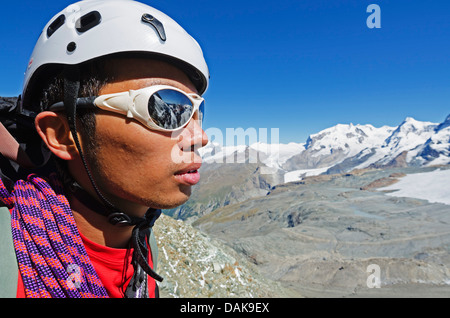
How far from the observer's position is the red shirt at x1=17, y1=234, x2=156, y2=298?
178 centimetres

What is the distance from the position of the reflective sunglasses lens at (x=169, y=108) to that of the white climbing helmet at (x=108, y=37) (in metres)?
0.21

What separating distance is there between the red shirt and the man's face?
39cm

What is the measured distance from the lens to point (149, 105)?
1.56 metres

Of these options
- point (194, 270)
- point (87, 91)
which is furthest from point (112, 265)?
point (194, 270)

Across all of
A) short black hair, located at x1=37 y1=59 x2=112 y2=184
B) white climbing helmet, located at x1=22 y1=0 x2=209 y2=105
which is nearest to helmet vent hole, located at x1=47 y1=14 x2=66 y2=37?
white climbing helmet, located at x1=22 y1=0 x2=209 y2=105

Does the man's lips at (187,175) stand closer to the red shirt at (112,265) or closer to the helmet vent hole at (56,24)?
the red shirt at (112,265)

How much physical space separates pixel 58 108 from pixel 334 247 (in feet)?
150

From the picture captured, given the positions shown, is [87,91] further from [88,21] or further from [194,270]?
[194,270]

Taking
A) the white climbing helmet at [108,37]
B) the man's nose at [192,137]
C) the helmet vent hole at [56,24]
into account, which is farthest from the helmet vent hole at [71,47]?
the man's nose at [192,137]

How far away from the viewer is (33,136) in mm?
1976

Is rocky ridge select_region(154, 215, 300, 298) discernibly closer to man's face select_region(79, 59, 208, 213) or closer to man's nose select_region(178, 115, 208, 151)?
man's face select_region(79, 59, 208, 213)

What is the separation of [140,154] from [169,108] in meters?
0.31

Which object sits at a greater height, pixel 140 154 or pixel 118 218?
pixel 140 154
